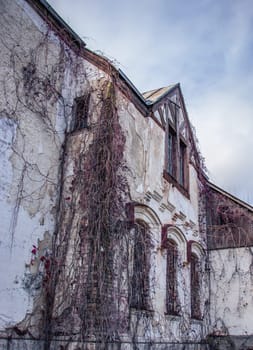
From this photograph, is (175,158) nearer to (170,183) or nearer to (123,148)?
(170,183)

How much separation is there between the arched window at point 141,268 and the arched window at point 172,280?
47.2 inches

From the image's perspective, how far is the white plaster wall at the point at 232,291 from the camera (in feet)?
37.5

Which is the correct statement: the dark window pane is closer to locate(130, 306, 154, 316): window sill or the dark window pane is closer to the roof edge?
the roof edge

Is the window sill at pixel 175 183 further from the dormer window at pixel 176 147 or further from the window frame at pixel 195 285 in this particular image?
the window frame at pixel 195 285

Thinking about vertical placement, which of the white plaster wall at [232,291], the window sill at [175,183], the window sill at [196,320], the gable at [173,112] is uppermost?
the gable at [173,112]

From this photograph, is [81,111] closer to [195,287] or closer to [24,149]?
[24,149]

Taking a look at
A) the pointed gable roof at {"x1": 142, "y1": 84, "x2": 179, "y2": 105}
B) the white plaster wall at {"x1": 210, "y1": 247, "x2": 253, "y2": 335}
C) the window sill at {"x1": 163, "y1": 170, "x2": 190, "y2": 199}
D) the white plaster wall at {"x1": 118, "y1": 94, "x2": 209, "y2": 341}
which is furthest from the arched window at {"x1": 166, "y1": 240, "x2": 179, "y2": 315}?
the pointed gable roof at {"x1": 142, "y1": 84, "x2": 179, "y2": 105}

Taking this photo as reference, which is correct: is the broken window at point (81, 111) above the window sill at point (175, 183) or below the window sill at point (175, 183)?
above

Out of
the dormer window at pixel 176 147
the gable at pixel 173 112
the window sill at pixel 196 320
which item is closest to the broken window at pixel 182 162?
the dormer window at pixel 176 147

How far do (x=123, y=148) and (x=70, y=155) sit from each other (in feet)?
3.59

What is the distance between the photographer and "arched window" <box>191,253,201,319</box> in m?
11.1

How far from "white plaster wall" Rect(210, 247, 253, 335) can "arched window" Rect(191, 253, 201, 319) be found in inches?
28.2

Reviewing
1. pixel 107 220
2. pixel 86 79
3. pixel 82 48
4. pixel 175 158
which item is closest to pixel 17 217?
pixel 107 220

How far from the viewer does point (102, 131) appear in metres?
8.05
